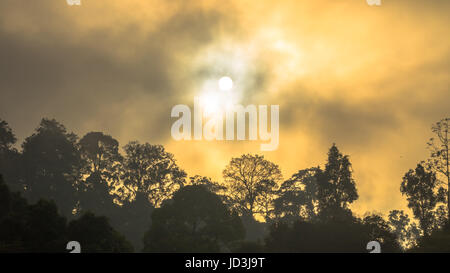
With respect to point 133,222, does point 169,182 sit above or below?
above

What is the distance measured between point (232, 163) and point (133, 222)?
73.8 ft

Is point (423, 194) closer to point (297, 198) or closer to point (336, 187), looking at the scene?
point (336, 187)

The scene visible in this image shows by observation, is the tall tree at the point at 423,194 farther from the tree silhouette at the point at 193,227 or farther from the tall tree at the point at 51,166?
the tall tree at the point at 51,166

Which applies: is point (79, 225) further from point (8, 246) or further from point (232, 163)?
point (232, 163)

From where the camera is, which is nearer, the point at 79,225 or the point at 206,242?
the point at 79,225

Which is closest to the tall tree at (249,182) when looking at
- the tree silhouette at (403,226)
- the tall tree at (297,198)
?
the tall tree at (297,198)

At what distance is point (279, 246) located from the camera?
66.8 metres

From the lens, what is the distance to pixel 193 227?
72.4 metres

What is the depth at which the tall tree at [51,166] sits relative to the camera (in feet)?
313

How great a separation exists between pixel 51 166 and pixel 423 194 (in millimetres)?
62291

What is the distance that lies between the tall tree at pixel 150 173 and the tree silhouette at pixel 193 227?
33.5 meters

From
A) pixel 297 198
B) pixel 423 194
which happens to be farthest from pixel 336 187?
pixel 297 198
